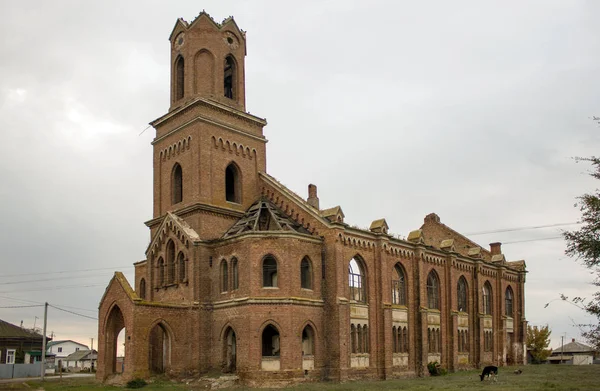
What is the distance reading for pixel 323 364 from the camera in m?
38.0

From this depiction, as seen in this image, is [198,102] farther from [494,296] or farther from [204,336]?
[494,296]

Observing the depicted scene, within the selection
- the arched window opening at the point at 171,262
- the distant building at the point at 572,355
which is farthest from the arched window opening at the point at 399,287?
the distant building at the point at 572,355

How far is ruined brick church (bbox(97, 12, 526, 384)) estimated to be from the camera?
120 ft

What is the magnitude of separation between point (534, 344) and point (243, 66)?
54.6m

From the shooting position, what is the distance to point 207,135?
4147 centimetres

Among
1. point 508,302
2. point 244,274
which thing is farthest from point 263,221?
point 508,302

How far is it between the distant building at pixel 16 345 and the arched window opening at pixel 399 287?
120ft

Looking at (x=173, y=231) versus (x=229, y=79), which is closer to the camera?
(x=173, y=231)

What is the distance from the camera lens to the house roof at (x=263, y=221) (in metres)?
38.9

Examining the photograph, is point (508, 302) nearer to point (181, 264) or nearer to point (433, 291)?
point (433, 291)

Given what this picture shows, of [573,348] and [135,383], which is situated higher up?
[135,383]

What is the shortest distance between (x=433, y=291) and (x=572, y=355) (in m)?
57.1

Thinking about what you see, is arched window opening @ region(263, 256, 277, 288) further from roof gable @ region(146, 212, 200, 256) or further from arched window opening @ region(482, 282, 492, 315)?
arched window opening @ region(482, 282, 492, 315)

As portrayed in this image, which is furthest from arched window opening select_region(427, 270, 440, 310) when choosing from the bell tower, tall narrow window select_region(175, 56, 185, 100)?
tall narrow window select_region(175, 56, 185, 100)
